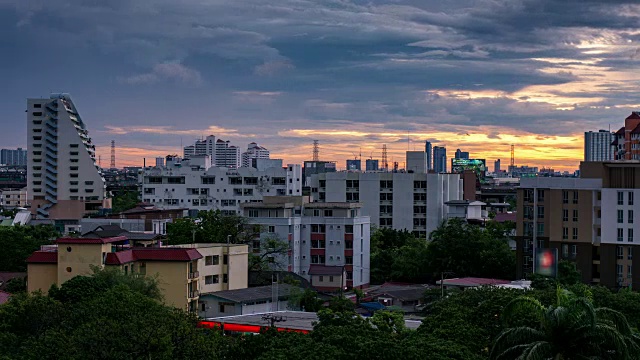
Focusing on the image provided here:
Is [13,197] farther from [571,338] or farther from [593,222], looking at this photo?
[571,338]

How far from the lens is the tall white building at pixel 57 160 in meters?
102

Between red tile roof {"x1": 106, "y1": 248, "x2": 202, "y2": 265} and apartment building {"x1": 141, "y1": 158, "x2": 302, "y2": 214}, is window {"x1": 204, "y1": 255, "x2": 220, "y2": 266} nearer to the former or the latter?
red tile roof {"x1": 106, "y1": 248, "x2": 202, "y2": 265}

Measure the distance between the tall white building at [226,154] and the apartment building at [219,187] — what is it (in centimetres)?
8579

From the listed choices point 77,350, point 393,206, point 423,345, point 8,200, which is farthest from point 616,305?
point 8,200

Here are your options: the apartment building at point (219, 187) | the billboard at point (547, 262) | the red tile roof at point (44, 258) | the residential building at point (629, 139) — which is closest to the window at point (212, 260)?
the red tile roof at point (44, 258)

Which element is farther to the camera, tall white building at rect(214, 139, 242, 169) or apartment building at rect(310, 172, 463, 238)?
tall white building at rect(214, 139, 242, 169)

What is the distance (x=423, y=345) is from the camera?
1973cm

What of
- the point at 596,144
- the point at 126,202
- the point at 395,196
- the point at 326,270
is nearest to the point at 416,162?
the point at 395,196

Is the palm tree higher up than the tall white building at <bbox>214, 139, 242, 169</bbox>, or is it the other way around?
the tall white building at <bbox>214, 139, 242, 169</bbox>

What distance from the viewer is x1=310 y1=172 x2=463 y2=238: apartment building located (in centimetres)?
7006

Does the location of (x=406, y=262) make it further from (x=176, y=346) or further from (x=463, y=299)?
(x=176, y=346)

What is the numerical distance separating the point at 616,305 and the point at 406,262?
24.4 meters

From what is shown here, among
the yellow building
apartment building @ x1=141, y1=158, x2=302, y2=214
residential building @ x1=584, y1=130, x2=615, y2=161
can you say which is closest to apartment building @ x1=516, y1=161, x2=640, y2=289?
the yellow building

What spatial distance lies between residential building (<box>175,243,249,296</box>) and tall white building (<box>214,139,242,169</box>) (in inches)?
5093
